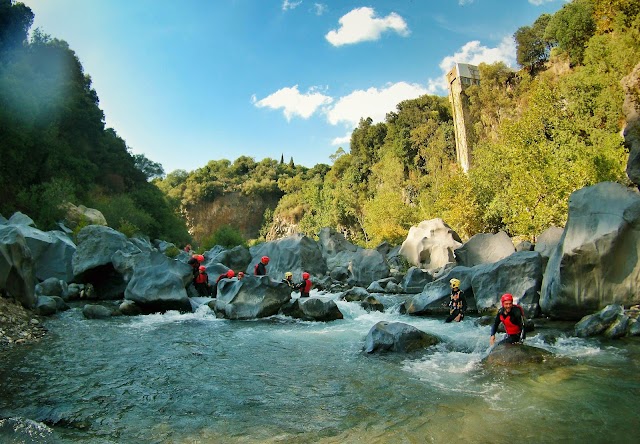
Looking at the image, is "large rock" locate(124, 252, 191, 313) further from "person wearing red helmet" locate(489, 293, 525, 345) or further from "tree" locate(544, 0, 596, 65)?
"tree" locate(544, 0, 596, 65)

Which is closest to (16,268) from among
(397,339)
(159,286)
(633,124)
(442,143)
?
(159,286)

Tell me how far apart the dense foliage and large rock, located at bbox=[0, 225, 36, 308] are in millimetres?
16441

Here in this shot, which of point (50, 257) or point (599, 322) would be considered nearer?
point (599, 322)

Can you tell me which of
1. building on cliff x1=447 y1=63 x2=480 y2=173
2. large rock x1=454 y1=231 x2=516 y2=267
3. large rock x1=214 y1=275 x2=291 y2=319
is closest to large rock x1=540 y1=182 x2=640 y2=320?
large rock x1=214 y1=275 x2=291 y2=319

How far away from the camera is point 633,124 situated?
63.5 feet

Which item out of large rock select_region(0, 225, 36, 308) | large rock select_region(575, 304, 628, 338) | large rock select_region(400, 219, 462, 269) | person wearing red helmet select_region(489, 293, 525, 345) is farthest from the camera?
large rock select_region(400, 219, 462, 269)

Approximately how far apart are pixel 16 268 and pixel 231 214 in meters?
72.8

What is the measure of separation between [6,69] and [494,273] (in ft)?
103

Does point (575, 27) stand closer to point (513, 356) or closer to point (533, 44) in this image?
point (533, 44)

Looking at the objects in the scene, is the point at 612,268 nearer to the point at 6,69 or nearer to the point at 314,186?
the point at 6,69

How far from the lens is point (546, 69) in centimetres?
3953

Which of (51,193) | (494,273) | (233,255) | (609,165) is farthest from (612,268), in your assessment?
(51,193)

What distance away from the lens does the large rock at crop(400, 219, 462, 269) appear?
Result: 2645 centimetres

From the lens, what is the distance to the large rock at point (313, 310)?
1310 centimetres
